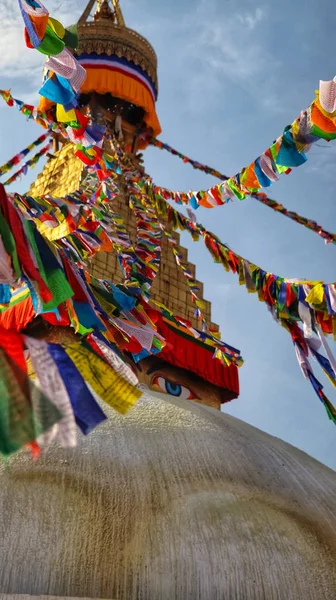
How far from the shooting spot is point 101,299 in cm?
335

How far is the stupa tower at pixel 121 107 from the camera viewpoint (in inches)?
380

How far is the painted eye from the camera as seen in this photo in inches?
303

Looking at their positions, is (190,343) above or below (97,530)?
above

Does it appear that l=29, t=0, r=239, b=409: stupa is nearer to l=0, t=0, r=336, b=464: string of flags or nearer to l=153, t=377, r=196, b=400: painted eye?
l=153, t=377, r=196, b=400: painted eye

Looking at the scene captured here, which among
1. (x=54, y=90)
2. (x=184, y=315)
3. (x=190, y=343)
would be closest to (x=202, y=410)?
(x=54, y=90)

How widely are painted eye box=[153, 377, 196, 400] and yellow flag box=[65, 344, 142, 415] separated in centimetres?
516

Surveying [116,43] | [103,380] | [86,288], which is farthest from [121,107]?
[103,380]

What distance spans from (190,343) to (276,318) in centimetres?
368

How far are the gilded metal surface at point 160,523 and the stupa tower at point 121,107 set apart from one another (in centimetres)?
621

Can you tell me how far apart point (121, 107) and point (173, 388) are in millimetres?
5233

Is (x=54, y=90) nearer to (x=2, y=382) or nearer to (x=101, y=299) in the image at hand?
(x=101, y=299)

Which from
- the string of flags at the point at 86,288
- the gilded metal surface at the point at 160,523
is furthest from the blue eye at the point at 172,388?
the gilded metal surface at the point at 160,523

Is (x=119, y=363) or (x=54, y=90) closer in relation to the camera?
(x=119, y=363)

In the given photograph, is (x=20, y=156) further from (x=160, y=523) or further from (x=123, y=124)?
(x=160, y=523)
